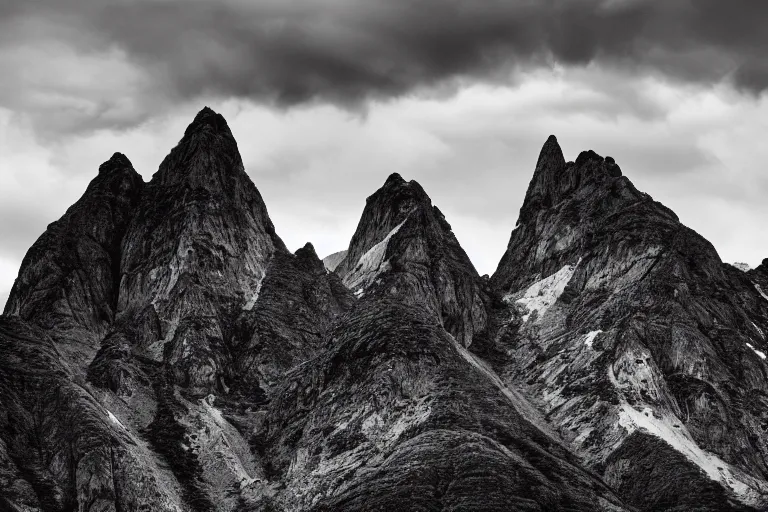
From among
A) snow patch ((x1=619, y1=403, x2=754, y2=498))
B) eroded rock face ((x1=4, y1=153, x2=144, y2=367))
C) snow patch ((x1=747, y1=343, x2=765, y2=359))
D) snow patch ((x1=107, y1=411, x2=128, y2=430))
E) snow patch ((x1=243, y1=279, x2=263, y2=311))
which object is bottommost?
snow patch ((x1=619, y1=403, x2=754, y2=498))

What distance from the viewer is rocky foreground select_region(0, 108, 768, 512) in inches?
5069

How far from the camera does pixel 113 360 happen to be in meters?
159

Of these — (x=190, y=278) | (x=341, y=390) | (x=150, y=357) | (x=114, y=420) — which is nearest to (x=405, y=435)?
(x=341, y=390)

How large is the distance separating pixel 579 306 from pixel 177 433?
271ft

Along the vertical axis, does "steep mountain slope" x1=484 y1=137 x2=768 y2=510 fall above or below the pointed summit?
below

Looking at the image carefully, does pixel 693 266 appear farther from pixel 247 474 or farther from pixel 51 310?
pixel 51 310

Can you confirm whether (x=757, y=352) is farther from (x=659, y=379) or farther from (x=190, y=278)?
(x=190, y=278)

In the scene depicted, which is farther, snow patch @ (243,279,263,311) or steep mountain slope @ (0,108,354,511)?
snow patch @ (243,279,263,311)

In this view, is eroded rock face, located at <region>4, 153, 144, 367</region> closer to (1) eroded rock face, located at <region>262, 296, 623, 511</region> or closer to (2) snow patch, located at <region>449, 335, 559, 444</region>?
(1) eroded rock face, located at <region>262, 296, 623, 511</region>

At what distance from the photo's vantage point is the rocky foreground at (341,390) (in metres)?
129

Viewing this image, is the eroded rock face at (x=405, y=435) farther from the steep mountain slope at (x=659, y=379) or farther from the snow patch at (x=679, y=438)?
the snow patch at (x=679, y=438)

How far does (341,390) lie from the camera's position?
150 m

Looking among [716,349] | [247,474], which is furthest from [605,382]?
[247,474]

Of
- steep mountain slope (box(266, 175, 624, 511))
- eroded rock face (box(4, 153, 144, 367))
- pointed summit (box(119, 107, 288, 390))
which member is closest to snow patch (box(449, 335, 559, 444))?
steep mountain slope (box(266, 175, 624, 511))
